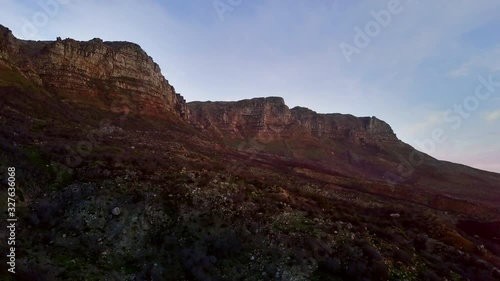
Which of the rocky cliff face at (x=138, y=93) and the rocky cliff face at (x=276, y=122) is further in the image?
the rocky cliff face at (x=276, y=122)

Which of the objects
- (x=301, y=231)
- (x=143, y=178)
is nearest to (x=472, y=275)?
(x=301, y=231)

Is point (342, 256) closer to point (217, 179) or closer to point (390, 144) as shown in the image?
point (217, 179)

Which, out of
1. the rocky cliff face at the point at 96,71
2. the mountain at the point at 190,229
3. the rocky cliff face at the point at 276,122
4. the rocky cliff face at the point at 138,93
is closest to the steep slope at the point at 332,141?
the rocky cliff face at the point at 276,122

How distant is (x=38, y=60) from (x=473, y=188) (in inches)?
4906

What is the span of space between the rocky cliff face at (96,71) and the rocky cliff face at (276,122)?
2672 centimetres

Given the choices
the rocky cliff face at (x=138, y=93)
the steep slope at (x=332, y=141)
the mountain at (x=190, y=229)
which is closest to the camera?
the mountain at (x=190, y=229)

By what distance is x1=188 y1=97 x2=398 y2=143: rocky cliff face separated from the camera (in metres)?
150

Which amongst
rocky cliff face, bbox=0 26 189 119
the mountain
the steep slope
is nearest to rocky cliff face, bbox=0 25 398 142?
rocky cliff face, bbox=0 26 189 119

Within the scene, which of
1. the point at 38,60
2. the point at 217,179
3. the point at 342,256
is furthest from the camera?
the point at 38,60

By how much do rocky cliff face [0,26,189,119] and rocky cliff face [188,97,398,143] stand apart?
26719 millimetres

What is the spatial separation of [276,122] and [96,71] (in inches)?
3259

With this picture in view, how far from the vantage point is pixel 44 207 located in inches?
811

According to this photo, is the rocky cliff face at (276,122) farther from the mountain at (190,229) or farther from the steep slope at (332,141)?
the mountain at (190,229)

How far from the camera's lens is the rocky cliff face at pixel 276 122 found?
491 feet
